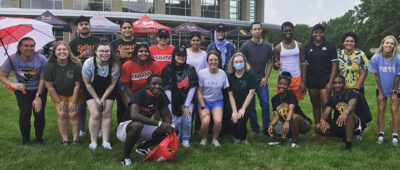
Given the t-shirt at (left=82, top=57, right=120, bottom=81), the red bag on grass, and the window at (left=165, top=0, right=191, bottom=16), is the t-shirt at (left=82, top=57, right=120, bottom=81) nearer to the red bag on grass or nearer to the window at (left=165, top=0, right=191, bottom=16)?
the red bag on grass

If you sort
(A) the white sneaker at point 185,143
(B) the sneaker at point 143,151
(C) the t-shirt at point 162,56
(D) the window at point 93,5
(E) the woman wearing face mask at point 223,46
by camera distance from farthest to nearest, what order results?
(D) the window at point 93,5 < (E) the woman wearing face mask at point 223,46 < (C) the t-shirt at point 162,56 < (A) the white sneaker at point 185,143 < (B) the sneaker at point 143,151

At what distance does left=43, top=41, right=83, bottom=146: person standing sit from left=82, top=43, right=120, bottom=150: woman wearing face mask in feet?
0.91

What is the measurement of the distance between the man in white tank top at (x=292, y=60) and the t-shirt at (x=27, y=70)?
13.9 feet

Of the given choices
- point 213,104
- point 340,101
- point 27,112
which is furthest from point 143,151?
point 340,101

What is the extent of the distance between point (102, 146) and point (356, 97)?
4.25 m

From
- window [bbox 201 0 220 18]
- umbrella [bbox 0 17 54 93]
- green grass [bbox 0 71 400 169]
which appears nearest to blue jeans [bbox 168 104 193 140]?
green grass [bbox 0 71 400 169]

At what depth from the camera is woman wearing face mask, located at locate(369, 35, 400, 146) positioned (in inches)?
213

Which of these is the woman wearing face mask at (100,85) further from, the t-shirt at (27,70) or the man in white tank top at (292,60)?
the man in white tank top at (292,60)

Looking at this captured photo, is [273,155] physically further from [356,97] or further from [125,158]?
[125,158]

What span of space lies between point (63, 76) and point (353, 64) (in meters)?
5.01

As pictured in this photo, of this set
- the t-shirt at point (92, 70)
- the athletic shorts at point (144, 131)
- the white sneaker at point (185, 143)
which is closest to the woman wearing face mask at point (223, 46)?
the white sneaker at point (185, 143)

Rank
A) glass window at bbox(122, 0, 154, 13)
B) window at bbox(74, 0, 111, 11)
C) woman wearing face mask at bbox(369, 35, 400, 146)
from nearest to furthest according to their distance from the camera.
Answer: woman wearing face mask at bbox(369, 35, 400, 146) → window at bbox(74, 0, 111, 11) → glass window at bbox(122, 0, 154, 13)

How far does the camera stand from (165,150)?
180 inches

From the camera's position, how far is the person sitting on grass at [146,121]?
4.53 meters
